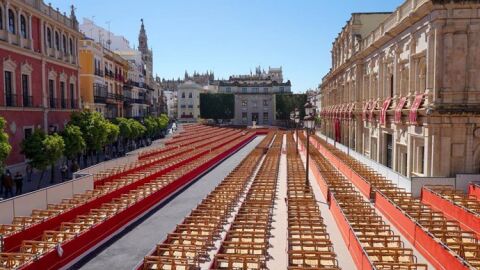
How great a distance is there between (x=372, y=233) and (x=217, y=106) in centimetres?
9689

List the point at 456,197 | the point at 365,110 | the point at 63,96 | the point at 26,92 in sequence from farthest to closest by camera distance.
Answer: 1. the point at 63,96
2. the point at 365,110
3. the point at 26,92
4. the point at 456,197

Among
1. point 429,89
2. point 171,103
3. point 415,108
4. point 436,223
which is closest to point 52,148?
point 436,223

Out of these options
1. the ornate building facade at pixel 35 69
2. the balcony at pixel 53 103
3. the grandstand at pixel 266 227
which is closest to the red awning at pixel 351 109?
the grandstand at pixel 266 227

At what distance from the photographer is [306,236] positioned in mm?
13836

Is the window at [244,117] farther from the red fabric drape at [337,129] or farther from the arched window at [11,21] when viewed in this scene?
the arched window at [11,21]

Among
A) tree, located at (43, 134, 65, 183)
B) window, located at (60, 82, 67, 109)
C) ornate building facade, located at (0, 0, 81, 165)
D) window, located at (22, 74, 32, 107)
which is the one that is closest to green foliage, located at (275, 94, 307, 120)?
ornate building facade, located at (0, 0, 81, 165)

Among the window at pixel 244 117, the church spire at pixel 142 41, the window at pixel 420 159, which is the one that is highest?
the church spire at pixel 142 41

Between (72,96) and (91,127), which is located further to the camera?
(72,96)

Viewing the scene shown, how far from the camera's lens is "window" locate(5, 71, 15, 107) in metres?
28.4

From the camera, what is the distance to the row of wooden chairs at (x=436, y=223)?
38.2ft

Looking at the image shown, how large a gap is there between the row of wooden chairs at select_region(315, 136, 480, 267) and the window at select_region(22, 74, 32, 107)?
1015 inches

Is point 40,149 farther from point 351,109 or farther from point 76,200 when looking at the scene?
point 351,109

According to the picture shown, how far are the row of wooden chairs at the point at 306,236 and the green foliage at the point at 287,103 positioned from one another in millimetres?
87571

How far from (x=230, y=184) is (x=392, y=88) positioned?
1675cm
